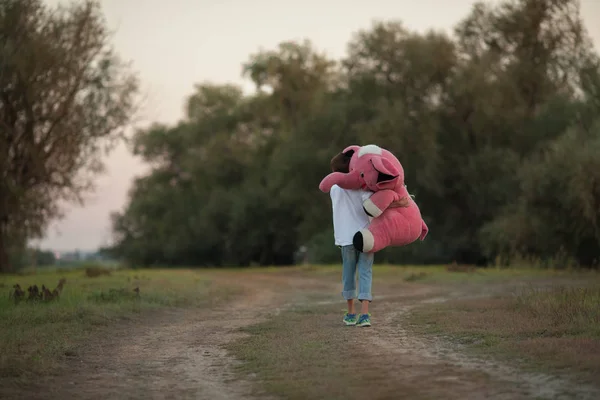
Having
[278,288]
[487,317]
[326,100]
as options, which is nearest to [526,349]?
[487,317]

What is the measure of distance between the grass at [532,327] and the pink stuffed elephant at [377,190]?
1.36 metres

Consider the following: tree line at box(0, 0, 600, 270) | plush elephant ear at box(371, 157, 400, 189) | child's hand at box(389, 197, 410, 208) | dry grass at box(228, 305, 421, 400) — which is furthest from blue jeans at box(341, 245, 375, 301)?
tree line at box(0, 0, 600, 270)

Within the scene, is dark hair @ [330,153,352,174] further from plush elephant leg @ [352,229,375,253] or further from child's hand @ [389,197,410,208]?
plush elephant leg @ [352,229,375,253]

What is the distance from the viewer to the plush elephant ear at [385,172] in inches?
438

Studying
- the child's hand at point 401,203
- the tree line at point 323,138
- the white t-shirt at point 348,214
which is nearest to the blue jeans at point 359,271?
the white t-shirt at point 348,214

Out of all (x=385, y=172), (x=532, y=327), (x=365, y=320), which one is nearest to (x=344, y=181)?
(x=385, y=172)

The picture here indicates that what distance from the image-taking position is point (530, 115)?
137ft

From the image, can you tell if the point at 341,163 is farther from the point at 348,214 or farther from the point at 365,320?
the point at 365,320

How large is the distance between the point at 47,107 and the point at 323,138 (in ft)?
56.9

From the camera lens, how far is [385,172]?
1112 cm

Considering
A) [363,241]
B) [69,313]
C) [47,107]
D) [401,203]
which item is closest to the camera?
[363,241]

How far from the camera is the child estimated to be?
11492 millimetres

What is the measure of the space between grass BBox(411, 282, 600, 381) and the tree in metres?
20.4

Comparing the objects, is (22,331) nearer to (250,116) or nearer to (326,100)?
(326,100)
